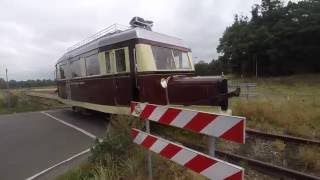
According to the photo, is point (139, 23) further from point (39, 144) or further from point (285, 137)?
point (285, 137)

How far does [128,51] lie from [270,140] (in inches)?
196

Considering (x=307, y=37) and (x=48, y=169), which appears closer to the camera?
(x=48, y=169)

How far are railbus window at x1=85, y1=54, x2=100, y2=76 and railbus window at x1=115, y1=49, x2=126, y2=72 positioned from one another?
1575 mm

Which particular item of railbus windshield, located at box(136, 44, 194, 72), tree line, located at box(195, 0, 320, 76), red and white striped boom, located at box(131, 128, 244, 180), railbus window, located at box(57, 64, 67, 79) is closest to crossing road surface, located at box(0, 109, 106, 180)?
railbus windshield, located at box(136, 44, 194, 72)

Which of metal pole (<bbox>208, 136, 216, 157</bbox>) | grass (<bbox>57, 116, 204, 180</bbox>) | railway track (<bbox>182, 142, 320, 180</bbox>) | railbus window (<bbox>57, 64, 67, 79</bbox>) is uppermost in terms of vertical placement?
railbus window (<bbox>57, 64, 67, 79</bbox>)

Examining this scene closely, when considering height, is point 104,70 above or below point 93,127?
above

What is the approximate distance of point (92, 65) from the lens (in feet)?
50.1

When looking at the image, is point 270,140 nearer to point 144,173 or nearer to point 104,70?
point 144,173

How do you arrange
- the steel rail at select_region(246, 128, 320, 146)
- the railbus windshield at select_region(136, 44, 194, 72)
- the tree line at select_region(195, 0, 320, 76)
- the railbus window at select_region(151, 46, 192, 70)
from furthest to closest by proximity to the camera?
the tree line at select_region(195, 0, 320, 76), the railbus window at select_region(151, 46, 192, 70), the railbus windshield at select_region(136, 44, 194, 72), the steel rail at select_region(246, 128, 320, 146)

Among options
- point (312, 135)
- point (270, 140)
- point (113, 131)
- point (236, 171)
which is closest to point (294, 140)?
point (270, 140)

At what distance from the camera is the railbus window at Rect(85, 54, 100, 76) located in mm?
14656

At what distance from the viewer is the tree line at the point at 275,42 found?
5706 cm

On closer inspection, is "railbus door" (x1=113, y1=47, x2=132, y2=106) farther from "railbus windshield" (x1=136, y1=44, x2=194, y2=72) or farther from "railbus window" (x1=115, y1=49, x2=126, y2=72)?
"railbus windshield" (x1=136, y1=44, x2=194, y2=72)

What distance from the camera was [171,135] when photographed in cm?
1097
